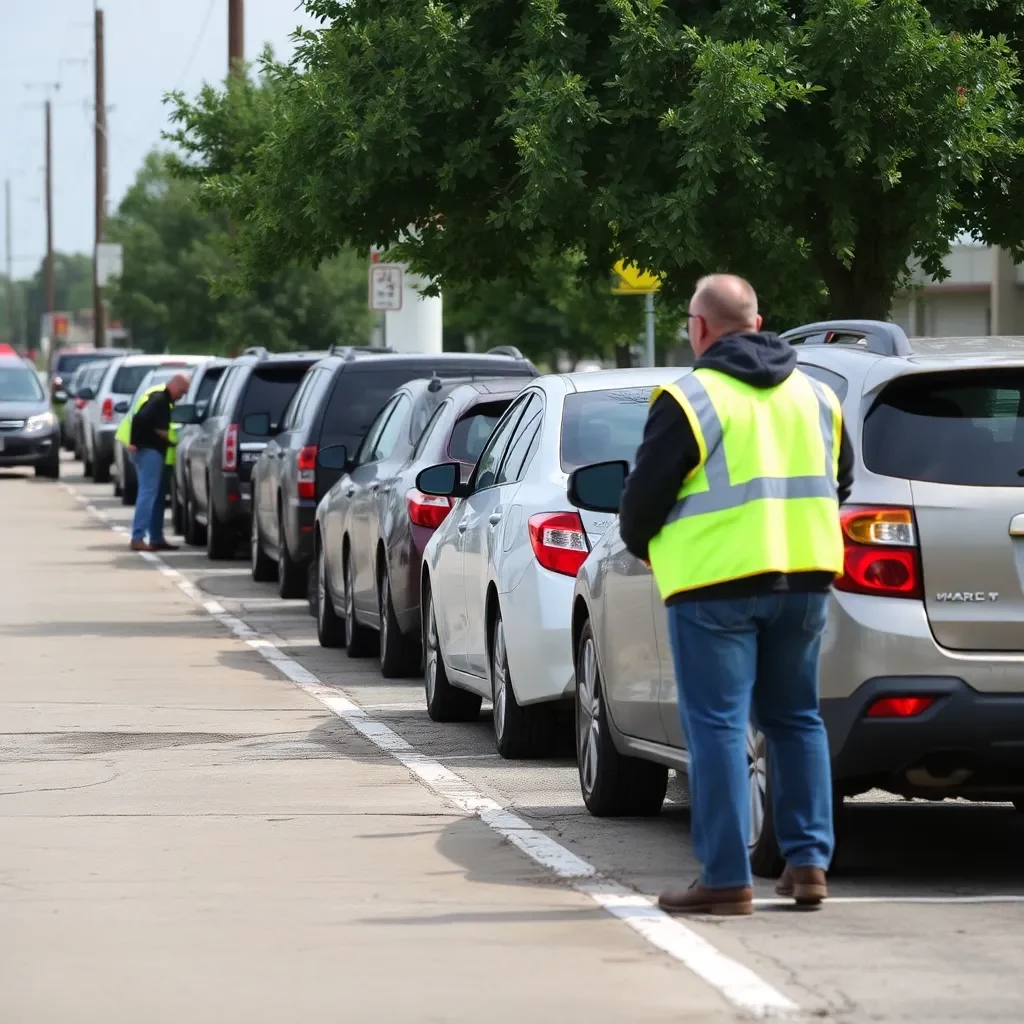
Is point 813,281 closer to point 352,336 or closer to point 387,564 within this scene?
point 387,564

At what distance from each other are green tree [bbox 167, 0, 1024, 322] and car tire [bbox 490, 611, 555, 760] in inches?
247

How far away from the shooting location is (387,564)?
14.3 meters

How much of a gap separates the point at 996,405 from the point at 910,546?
55 cm

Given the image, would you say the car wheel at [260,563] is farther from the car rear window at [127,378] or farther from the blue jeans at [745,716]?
the car rear window at [127,378]

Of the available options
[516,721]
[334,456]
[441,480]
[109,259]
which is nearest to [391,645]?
[334,456]

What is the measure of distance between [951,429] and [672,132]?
9833 mm

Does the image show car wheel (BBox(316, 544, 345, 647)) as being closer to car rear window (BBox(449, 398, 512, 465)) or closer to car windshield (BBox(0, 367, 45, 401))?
car rear window (BBox(449, 398, 512, 465))

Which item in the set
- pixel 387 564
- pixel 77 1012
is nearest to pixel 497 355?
pixel 387 564

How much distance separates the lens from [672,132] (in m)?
17.5

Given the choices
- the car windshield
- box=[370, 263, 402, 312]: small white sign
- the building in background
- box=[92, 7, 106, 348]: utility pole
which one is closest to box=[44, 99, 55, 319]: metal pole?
box=[92, 7, 106, 348]: utility pole

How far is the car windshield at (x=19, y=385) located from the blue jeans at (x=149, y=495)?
1597cm

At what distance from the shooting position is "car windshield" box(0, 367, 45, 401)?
42.1 metres

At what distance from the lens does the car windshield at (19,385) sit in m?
42.1

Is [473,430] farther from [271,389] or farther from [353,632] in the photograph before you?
[271,389]
